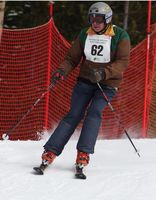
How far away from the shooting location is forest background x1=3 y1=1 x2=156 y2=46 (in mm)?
13656

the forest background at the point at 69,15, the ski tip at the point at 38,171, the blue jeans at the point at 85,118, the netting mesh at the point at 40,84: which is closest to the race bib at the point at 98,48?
the blue jeans at the point at 85,118

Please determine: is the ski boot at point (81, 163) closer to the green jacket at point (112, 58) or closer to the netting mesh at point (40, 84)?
the green jacket at point (112, 58)

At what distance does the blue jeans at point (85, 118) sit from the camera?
5.69 m

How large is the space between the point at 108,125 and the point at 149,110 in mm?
931

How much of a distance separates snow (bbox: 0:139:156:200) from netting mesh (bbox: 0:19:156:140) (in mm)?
3018

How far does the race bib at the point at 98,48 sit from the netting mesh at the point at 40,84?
3.76 meters

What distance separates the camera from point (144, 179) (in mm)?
5379

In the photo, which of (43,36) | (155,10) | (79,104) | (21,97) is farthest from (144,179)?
(155,10)

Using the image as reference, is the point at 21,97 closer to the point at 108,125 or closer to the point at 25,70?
the point at 25,70

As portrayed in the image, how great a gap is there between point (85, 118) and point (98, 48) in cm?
73

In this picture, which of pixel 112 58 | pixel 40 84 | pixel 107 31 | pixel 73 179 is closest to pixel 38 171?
pixel 73 179

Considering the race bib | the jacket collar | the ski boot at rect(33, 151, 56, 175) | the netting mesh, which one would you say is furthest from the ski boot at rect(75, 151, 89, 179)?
the netting mesh

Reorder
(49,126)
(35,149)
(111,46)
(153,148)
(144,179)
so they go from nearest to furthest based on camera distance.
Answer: (144,179) < (111,46) < (35,149) < (153,148) < (49,126)

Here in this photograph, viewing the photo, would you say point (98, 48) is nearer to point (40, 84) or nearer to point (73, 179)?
point (73, 179)
